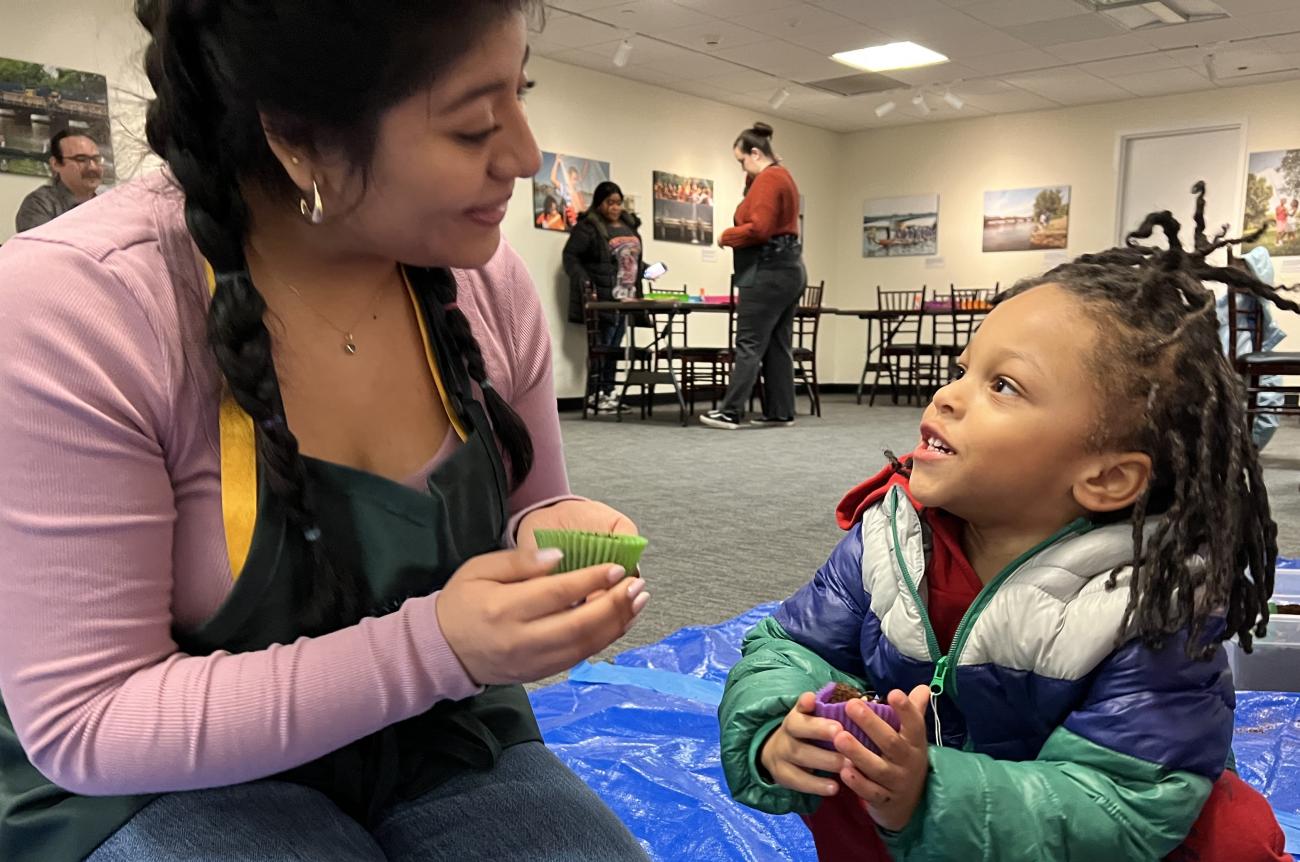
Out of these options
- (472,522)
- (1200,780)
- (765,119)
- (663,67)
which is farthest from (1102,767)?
(765,119)

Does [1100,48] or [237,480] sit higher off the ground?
[1100,48]

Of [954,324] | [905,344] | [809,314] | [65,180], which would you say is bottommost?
[905,344]

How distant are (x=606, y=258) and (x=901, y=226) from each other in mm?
4151

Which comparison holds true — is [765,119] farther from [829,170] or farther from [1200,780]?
[1200,780]

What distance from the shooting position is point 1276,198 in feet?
25.5

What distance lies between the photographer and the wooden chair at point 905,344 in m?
8.59

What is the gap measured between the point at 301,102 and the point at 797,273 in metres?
5.13

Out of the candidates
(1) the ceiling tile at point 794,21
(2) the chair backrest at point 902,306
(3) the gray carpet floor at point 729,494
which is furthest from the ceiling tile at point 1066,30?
(2) the chair backrest at point 902,306

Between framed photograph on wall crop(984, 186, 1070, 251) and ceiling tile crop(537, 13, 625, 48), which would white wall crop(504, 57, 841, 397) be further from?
framed photograph on wall crop(984, 186, 1070, 251)

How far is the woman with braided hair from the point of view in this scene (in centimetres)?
62

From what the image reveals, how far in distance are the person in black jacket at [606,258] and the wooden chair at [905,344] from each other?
2.69 meters

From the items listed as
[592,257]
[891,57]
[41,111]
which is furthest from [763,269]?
[41,111]

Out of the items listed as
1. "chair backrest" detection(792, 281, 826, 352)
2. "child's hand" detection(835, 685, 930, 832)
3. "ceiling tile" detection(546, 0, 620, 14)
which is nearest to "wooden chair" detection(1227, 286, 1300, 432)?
"chair backrest" detection(792, 281, 826, 352)

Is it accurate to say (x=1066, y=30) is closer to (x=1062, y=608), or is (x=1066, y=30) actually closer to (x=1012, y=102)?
(x=1012, y=102)
